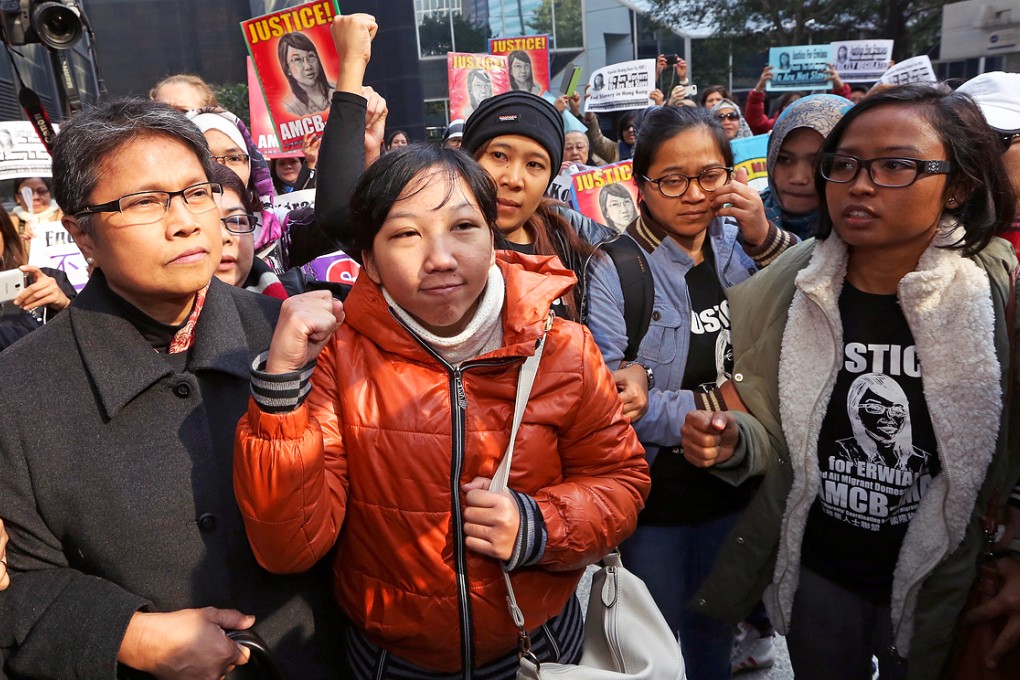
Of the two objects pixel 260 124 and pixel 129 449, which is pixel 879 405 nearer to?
pixel 129 449

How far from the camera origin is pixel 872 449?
1.95m

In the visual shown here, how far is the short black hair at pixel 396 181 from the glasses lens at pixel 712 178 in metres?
1.01

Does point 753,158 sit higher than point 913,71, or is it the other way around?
point 913,71

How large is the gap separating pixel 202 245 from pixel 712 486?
5.58 feet

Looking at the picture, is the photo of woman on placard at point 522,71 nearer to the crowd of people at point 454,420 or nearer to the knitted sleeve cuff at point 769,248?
the knitted sleeve cuff at point 769,248

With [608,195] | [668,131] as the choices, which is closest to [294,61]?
[608,195]

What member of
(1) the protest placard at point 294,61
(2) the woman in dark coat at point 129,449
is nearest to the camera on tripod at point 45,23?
(1) the protest placard at point 294,61

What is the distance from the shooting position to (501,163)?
238 centimetres

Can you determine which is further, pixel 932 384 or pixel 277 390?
pixel 932 384

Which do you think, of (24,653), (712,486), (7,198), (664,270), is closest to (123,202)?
(24,653)

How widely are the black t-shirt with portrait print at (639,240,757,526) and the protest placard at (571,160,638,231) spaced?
304 cm

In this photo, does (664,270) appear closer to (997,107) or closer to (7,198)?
(997,107)

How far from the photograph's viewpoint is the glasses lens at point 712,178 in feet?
8.00

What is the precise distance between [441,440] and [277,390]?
0.35 metres
